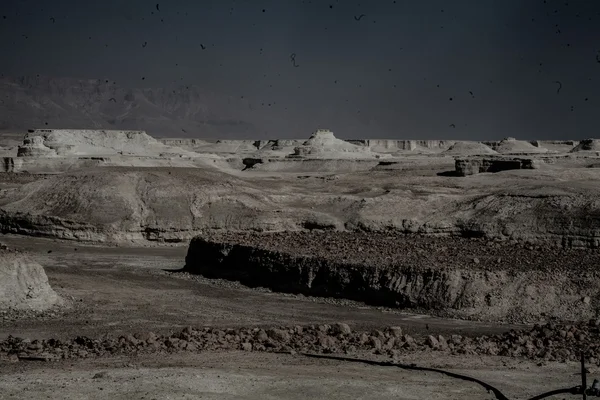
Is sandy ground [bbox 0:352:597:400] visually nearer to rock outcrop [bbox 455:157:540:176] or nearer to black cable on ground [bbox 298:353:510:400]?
black cable on ground [bbox 298:353:510:400]

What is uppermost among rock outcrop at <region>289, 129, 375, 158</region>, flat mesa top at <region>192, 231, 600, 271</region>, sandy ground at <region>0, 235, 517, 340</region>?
rock outcrop at <region>289, 129, 375, 158</region>

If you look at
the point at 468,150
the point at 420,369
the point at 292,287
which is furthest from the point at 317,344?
the point at 468,150

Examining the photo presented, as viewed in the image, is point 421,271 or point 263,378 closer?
point 263,378

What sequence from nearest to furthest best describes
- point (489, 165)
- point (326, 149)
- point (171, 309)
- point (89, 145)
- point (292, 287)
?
point (171, 309), point (292, 287), point (489, 165), point (326, 149), point (89, 145)

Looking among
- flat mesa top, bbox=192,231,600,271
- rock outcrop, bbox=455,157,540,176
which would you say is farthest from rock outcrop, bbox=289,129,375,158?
flat mesa top, bbox=192,231,600,271

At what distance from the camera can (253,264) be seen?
24.7 metres

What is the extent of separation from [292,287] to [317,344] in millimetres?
7955

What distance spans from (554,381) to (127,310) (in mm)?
10360

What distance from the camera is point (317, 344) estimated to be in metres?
15.2

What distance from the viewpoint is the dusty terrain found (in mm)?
13016

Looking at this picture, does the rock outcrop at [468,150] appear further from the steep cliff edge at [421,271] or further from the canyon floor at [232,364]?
the canyon floor at [232,364]

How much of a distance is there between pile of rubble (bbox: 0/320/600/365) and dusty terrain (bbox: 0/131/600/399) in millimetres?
46

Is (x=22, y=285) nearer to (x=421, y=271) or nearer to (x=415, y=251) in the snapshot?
(x=421, y=271)

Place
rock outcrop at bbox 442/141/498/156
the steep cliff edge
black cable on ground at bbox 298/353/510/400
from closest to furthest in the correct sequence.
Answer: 1. black cable on ground at bbox 298/353/510/400
2. the steep cliff edge
3. rock outcrop at bbox 442/141/498/156
